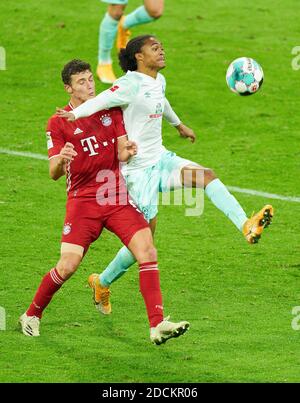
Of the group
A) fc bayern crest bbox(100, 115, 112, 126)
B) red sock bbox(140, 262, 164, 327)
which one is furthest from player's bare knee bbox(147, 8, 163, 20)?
red sock bbox(140, 262, 164, 327)

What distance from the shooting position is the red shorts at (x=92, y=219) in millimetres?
9602

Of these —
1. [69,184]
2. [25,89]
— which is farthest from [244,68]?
[25,89]

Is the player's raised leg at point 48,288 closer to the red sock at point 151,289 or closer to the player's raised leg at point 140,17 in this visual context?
the red sock at point 151,289

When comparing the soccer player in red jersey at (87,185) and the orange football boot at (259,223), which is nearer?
the orange football boot at (259,223)

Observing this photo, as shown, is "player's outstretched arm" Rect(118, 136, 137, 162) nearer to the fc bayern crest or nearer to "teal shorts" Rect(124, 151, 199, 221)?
the fc bayern crest

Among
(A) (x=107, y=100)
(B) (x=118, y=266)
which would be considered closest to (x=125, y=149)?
(A) (x=107, y=100)

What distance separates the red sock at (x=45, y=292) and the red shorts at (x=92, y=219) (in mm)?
298

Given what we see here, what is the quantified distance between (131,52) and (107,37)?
6.39 metres

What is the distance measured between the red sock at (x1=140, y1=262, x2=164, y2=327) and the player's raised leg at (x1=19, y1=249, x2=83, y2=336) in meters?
0.55

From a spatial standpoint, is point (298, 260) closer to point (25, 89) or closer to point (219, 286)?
point (219, 286)

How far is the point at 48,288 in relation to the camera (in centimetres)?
973

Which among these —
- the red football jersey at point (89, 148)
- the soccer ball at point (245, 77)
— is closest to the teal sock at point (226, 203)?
the red football jersey at point (89, 148)

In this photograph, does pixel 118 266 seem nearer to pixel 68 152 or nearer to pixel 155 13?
pixel 68 152
